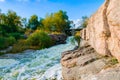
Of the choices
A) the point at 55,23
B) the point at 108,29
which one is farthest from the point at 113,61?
the point at 55,23

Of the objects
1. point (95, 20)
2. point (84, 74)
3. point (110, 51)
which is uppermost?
point (95, 20)

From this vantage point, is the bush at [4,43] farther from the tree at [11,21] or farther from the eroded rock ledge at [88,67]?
the eroded rock ledge at [88,67]

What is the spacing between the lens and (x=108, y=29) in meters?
6.86

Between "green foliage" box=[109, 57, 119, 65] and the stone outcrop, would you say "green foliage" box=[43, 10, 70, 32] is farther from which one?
"green foliage" box=[109, 57, 119, 65]

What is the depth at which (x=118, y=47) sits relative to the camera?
246 inches

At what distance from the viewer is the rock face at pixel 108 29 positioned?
6018mm

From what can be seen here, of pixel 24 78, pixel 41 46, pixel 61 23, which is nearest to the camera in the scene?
pixel 24 78

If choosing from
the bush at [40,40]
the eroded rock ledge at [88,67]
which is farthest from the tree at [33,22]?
the eroded rock ledge at [88,67]

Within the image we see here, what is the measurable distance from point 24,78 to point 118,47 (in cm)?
554

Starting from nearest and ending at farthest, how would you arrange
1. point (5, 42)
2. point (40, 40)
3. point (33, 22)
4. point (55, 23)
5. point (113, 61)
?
point (113, 61), point (40, 40), point (5, 42), point (55, 23), point (33, 22)

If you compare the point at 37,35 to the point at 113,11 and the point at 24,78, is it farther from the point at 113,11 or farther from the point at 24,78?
the point at 113,11

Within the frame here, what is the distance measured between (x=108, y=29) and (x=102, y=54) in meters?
0.84

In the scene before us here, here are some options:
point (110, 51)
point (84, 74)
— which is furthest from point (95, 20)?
point (84, 74)

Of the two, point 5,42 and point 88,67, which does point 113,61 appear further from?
point 5,42
